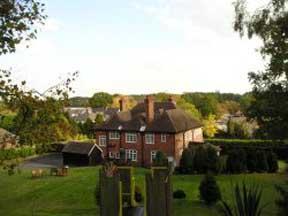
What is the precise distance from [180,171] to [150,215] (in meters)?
35.9

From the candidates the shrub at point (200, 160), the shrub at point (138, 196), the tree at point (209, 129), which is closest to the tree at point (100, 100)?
the tree at point (209, 129)

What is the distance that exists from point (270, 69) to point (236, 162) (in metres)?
20.8

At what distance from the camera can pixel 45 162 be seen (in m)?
56.0

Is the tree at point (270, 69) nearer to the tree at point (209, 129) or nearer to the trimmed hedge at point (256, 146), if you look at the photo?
the trimmed hedge at point (256, 146)

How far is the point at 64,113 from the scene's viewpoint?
37.7ft

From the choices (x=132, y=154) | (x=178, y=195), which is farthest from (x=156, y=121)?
(x=178, y=195)

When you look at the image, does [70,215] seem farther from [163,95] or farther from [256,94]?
[163,95]

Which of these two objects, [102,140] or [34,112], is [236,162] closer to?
[102,140]

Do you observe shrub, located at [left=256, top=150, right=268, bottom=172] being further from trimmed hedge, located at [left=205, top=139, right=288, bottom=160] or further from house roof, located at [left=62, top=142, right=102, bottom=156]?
house roof, located at [left=62, top=142, right=102, bottom=156]

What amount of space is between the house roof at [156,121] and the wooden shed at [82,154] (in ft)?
9.04

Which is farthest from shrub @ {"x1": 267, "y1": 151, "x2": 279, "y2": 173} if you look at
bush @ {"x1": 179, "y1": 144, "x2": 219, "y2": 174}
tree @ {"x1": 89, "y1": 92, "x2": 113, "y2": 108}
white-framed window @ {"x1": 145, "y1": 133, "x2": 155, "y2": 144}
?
tree @ {"x1": 89, "y1": 92, "x2": 113, "y2": 108}

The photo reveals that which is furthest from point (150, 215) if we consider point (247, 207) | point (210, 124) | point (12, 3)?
point (210, 124)

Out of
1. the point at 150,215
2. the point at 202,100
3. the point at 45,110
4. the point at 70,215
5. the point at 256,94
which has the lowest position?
the point at 70,215

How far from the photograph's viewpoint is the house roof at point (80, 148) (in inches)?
2111
